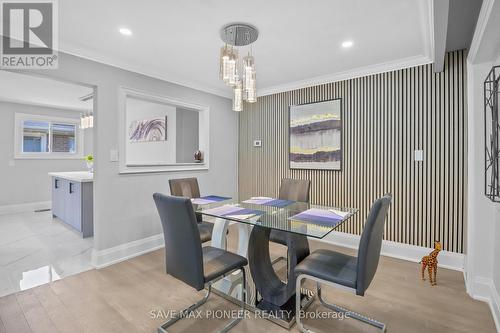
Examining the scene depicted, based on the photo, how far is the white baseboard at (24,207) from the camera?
522 centimetres

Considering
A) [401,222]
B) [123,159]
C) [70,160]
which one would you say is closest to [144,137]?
[70,160]

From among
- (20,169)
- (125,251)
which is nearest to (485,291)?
(125,251)

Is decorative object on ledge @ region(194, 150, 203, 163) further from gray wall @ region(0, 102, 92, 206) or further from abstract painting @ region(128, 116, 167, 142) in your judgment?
gray wall @ region(0, 102, 92, 206)

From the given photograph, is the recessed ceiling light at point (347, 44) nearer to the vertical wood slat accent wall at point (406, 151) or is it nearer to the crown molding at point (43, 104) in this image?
the vertical wood slat accent wall at point (406, 151)

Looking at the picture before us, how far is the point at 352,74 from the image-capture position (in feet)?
10.9

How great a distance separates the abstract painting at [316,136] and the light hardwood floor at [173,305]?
160 centimetres

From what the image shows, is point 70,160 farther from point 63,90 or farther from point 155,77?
point 155,77

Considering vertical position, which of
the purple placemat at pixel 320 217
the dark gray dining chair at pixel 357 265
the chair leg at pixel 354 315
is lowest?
the chair leg at pixel 354 315

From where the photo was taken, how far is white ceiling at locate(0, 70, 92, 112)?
3.85 meters

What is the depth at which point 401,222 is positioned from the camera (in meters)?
3.04

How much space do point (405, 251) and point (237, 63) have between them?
9.43 feet

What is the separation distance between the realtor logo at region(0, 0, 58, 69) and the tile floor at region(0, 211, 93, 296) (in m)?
2.05

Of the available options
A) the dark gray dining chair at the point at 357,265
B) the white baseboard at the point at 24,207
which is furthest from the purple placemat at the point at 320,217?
the white baseboard at the point at 24,207

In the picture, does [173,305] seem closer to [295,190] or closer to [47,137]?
[295,190]
